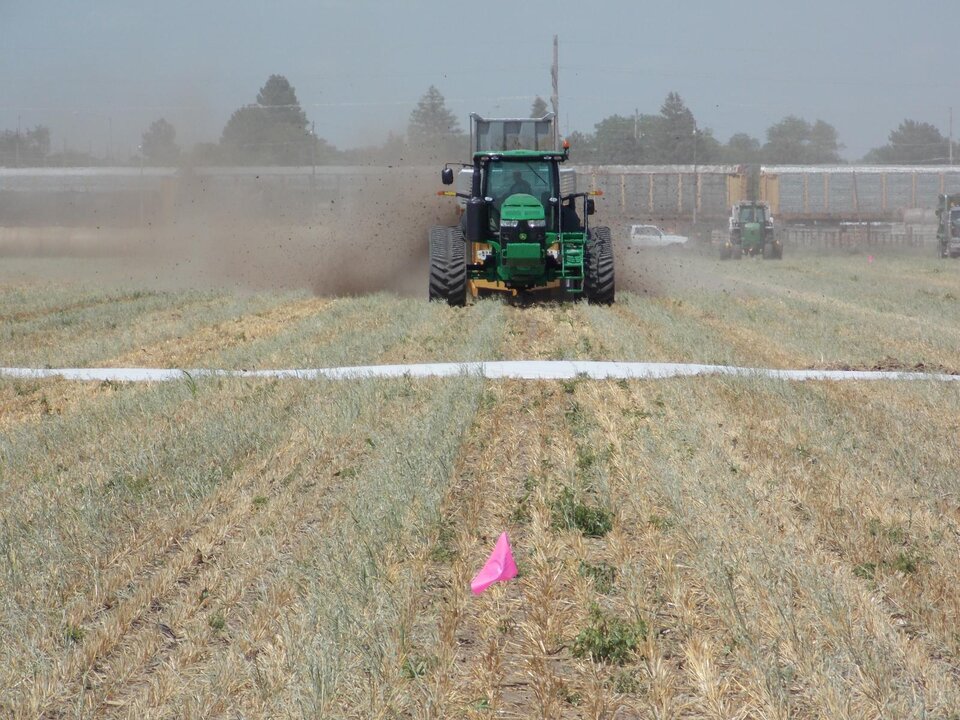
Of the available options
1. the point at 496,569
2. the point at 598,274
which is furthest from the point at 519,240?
the point at 496,569

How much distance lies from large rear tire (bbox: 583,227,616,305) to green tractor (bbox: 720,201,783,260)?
28.3m

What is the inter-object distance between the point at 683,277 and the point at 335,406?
64.1 ft

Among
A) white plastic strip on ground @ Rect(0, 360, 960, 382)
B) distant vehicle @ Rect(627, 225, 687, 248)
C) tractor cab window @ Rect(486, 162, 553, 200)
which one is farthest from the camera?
distant vehicle @ Rect(627, 225, 687, 248)

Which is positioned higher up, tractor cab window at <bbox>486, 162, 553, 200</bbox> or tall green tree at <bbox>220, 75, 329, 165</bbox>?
tall green tree at <bbox>220, 75, 329, 165</bbox>

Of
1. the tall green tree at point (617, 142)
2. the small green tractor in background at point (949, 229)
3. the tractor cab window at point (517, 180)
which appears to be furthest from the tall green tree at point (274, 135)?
the tractor cab window at point (517, 180)

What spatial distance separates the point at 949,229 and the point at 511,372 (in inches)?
1436

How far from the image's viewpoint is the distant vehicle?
4838 cm

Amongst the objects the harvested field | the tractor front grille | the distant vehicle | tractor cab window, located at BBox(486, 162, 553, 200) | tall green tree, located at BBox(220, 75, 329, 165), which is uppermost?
tall green tree, located at BBox(220, 75, 329, 165)

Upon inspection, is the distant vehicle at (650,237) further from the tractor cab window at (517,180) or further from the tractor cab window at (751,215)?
the tractor cab window at (517,180)

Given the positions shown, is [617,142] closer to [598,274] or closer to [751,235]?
[751,235]

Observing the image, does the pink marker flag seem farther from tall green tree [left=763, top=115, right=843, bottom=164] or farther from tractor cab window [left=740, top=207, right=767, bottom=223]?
tall green tree [left=763, top=115, right=843, bottom=164]

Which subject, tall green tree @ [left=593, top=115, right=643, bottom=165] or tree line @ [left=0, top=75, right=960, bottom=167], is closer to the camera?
tree line @ [left=0, top=75, right=960, bottom=167]

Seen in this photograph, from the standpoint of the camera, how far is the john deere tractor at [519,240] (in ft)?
59.2

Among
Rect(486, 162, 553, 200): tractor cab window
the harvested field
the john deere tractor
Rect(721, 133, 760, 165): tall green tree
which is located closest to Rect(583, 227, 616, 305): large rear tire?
the john deere tractor
